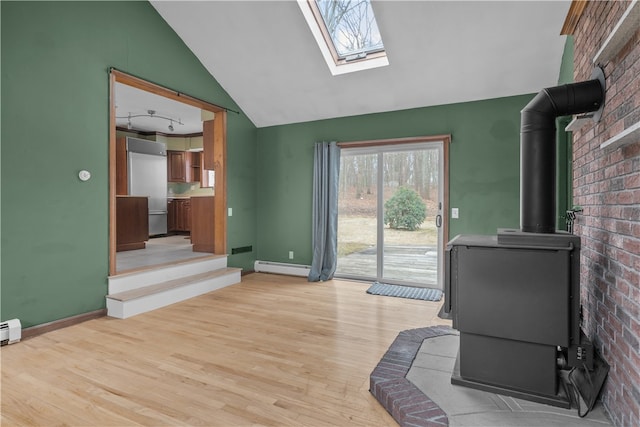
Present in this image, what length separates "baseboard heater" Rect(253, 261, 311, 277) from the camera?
541 cm

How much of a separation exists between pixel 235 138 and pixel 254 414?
4.18m

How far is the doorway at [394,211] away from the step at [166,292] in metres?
1.72

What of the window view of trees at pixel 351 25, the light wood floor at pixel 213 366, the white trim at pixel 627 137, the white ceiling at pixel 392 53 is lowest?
the light wood floor at pixel 213 366

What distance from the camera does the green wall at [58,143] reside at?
9.50 ft

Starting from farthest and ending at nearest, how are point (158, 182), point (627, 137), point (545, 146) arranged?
point (158, 182)
point (545, 146)
point (627, 137)

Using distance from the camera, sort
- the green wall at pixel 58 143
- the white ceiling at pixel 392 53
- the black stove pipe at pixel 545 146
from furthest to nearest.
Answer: the white ceiling at pixel 392 53 → the green wall at pixel 58 143 → the black stove pipe at pixel 545 146

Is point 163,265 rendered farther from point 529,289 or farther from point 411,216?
point 529,289

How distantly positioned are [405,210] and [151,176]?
605cm

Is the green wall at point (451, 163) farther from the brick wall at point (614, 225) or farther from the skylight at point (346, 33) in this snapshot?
the brick wall at point (614, 225)

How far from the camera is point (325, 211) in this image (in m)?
5.07

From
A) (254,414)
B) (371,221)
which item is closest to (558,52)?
(371,221)

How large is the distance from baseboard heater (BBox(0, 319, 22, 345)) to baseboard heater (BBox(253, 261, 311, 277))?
3192mm

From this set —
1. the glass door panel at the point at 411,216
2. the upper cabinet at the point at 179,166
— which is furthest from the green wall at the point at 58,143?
the upper cabinet at the point at 179,166

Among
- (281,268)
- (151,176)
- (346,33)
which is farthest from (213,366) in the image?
(151,176)
